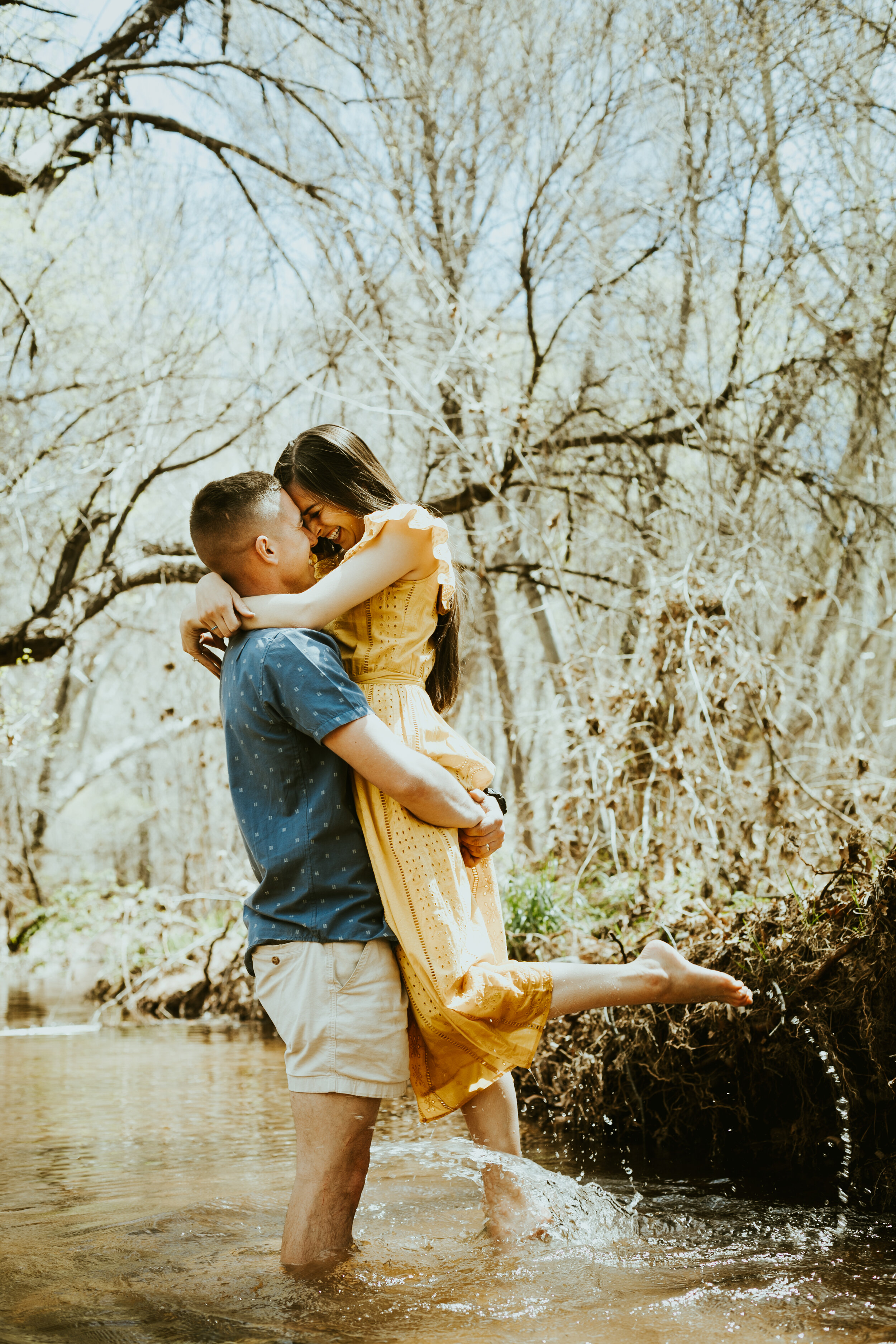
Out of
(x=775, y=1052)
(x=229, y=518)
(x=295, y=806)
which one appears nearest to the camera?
(x=295, y=806)

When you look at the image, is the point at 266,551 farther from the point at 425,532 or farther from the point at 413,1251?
the point at 413,1251

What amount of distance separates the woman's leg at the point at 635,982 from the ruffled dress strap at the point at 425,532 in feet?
2.70

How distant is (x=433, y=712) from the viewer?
239 centimetres

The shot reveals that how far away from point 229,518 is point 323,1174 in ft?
4.17

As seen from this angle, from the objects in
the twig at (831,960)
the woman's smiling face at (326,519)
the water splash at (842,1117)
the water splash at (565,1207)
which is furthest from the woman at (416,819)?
the water splash at (842,1117)

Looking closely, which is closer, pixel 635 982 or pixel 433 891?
pixel 433 891

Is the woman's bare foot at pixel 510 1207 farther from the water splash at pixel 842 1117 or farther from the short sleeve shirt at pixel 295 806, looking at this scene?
the water splash at pixel 842 1117

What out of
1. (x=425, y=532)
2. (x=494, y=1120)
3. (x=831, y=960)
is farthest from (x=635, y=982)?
(x=425, y=532)

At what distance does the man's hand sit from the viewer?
228 centimetres

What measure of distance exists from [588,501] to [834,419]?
1.51 meters

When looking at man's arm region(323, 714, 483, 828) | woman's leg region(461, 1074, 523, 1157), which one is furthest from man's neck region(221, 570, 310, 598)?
woman's leg region(461, 1074, 523, 1157)

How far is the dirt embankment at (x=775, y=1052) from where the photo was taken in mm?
2770

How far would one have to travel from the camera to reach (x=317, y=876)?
2096 mm

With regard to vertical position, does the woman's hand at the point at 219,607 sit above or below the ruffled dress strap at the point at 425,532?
below
